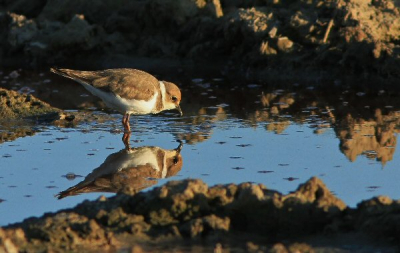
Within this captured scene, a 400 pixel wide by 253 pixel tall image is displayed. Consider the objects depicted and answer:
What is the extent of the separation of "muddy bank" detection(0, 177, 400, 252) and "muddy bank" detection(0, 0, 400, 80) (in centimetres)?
798

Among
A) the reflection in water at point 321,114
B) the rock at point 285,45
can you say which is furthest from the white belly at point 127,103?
the rock at point 285,45

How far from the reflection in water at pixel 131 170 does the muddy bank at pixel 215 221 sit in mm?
1411

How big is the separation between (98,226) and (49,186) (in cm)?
238

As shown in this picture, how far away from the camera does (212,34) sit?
1614cm

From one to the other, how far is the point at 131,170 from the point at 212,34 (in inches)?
275

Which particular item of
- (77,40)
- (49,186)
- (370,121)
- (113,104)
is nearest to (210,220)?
(49,186)

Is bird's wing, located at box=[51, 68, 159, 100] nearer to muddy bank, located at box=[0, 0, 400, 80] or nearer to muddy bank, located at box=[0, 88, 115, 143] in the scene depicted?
muddy bank, located at box=[0, 88, 115, 143]

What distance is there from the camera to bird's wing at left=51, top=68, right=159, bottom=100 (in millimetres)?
11156

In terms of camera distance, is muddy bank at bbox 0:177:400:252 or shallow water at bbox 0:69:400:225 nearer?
muddy bank at bbox 0:177:400:252

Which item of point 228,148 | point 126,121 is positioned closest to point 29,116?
point 126,121

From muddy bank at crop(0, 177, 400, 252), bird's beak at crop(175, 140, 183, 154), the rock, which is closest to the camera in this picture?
muddy bank at crop(0, 177, 400, 252)

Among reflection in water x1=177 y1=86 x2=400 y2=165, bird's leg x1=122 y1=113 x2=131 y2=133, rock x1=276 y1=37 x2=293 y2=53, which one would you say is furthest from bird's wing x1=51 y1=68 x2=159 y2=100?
→ rock x1=276 y1=37 x2=293 y2=53

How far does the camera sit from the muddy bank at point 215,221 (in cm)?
665

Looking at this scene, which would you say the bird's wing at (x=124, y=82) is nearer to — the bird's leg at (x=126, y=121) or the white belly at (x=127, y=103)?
the white belly at (x=127, y=103)
